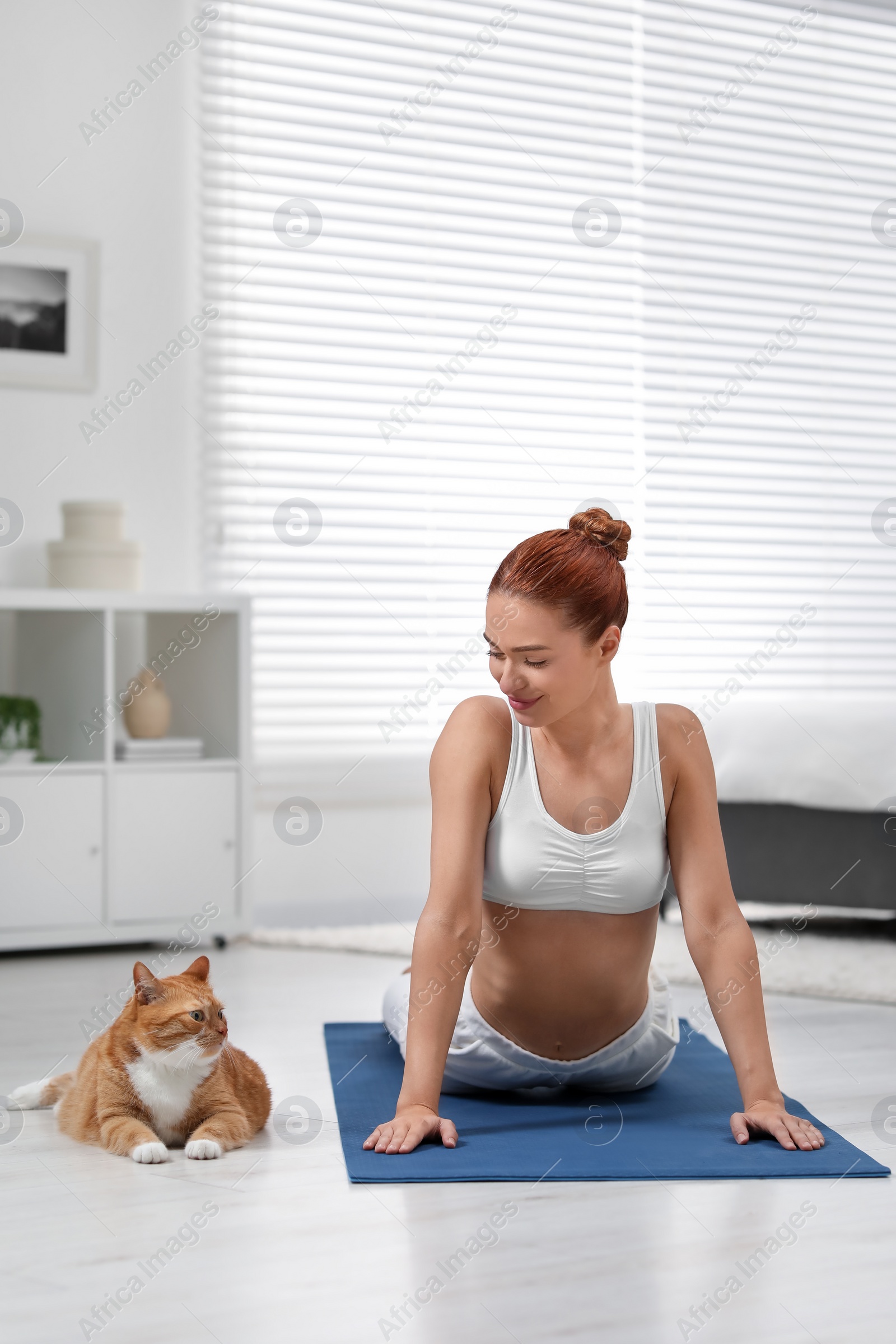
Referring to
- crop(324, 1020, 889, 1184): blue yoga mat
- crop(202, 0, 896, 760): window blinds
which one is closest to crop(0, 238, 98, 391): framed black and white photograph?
crop(202, 0, 896, 760): window blinds

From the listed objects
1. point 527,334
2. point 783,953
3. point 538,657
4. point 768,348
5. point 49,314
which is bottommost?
point 783,953

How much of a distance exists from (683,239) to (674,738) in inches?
133

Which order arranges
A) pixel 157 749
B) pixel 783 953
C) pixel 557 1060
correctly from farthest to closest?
pixel 157 749 → pixel 783 953 → pixel 557 1060

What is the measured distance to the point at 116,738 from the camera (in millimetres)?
3389

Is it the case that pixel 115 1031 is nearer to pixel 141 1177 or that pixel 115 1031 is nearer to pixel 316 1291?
pixel 141 1177

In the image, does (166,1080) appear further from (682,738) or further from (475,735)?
(682,738)

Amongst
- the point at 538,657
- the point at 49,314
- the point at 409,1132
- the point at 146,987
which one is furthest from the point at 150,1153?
the point at 49,314

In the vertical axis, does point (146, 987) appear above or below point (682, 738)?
below

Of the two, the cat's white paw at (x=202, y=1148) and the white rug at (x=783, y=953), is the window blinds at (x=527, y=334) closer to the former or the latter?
the white rug at (x=783, y=953)

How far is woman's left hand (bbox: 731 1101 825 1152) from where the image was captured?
5.51 feet

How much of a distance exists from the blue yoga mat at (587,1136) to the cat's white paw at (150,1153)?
243 mm

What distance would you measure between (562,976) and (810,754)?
1.61 m

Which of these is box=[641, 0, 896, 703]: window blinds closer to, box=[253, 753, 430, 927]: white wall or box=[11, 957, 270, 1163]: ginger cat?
box=[253, 753, 430, 927]: white wall

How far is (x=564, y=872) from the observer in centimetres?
176
